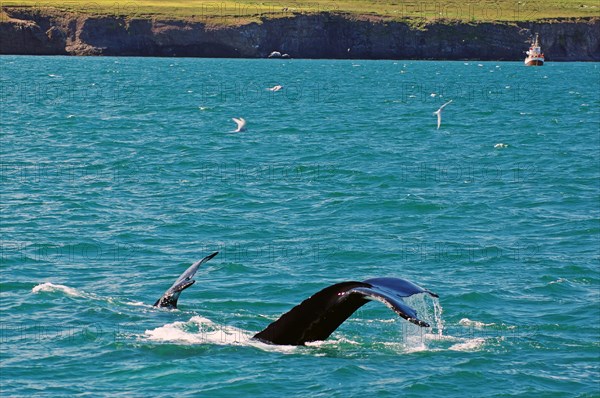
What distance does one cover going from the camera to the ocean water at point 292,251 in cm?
1888

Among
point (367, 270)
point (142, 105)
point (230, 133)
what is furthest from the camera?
point (142, 105)

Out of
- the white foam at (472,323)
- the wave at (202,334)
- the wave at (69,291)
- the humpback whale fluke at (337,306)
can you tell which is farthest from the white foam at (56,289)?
the white foam at (472,323)

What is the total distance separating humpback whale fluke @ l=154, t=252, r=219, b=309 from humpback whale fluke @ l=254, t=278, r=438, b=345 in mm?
1619

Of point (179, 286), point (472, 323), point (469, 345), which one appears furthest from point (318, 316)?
point (472, 323)

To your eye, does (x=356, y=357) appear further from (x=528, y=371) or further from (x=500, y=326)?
(x=500, y=326)

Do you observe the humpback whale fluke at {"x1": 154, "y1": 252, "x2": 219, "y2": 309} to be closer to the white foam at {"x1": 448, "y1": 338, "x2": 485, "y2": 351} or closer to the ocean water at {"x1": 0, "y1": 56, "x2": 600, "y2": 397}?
the ocean water at {"x1": 0, "y1": 56, "x2": 600, "y2": 397}

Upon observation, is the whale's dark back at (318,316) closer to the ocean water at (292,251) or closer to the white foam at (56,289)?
the ocean water at (292,251)

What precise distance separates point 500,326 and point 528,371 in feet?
11.1

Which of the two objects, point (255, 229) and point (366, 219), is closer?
point (255, 229)

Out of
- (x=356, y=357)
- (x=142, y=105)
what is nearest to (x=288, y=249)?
(x=356, y=357)

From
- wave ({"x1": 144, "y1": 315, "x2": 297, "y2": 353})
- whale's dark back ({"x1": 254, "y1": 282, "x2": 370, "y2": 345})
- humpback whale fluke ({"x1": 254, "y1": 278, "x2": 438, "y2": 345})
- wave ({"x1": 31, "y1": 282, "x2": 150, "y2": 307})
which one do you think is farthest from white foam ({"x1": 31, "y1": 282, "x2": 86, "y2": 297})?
humpback whale fluke ({"x1": 254, "y1": 278, "x2": 438, "y2": 345})

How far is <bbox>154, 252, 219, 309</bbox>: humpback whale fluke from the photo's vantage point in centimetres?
1800

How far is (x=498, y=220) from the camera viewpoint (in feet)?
120

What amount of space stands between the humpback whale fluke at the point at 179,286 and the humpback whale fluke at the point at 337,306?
63.7 inches
